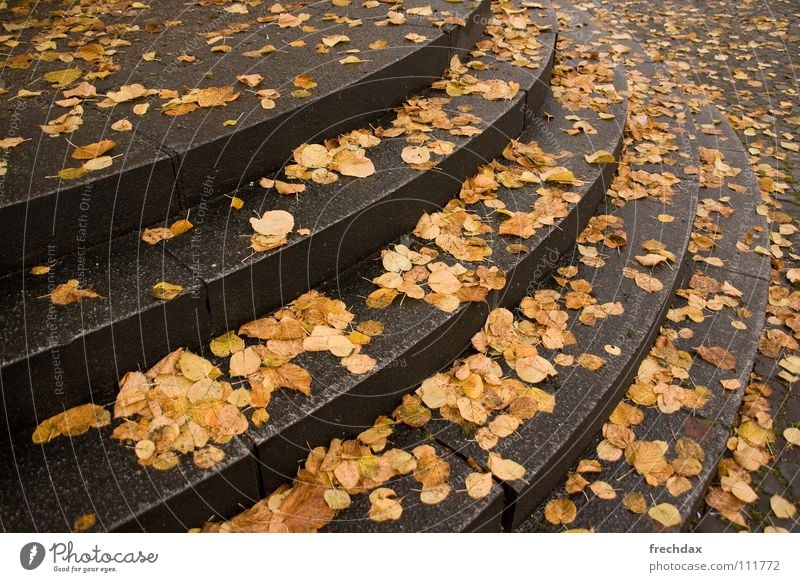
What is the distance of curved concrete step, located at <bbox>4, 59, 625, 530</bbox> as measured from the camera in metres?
1.83

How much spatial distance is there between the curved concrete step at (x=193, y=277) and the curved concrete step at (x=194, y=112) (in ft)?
0.41

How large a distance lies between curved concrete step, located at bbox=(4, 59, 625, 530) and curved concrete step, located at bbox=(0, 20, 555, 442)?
0.53 feet

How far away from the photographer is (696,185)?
3.60 metres

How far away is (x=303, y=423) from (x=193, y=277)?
0.69 m

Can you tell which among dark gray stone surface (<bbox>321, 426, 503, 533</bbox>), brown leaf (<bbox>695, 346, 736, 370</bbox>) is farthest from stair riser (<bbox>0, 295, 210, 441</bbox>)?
brown leaf (<bbox>695, 346, 736, 370</bbox>)

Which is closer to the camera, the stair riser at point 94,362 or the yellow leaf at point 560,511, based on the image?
the stair riser at point 94,362

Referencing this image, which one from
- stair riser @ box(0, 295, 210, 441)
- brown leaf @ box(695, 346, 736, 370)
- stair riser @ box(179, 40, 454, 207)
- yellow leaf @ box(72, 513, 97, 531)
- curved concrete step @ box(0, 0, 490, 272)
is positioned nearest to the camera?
yellow leaf @ box(72, 513, 97, 531)

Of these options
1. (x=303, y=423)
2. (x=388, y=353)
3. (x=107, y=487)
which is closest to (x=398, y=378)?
(x=388, y=353)

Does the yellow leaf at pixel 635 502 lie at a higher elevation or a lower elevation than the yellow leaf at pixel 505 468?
lower

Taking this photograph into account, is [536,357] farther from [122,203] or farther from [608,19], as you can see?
[608,19]

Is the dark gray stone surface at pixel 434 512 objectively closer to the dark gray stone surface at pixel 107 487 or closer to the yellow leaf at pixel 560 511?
the yellow leaf at pixel 560 511

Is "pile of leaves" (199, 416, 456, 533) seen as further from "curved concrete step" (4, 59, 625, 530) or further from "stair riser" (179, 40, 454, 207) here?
"stair riser" (179, 40, 454, 207)

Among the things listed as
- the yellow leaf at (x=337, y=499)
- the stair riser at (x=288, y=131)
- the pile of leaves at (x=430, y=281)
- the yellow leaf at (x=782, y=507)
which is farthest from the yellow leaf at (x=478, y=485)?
the stair riser at (x=288, y=131)

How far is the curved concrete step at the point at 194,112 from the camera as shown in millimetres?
2277
